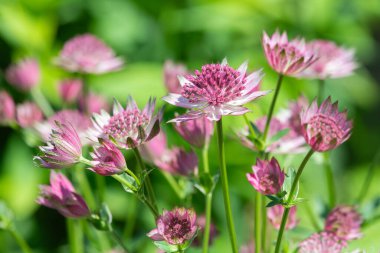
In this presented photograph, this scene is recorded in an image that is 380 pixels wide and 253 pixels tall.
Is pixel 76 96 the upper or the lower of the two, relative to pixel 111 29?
lower

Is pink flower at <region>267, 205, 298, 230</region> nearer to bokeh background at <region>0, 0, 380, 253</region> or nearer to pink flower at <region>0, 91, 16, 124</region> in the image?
pink flower at <region>0, 91, 16, 124</region>

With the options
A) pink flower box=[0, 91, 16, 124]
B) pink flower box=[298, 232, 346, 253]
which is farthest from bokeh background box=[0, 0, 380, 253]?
pink flower box=[298, 232, 346, 253]

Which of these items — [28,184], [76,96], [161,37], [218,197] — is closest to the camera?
[76,96]

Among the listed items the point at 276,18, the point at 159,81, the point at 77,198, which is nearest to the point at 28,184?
the point at 159,81

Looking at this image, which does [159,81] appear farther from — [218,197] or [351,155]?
[351,155]

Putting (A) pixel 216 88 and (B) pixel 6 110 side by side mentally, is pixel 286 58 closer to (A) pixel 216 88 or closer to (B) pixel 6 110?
(A) pixel 216 88

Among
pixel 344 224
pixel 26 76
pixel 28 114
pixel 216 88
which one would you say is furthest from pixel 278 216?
pixel 26 76
